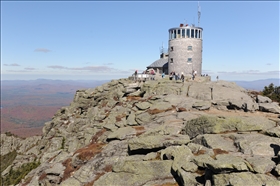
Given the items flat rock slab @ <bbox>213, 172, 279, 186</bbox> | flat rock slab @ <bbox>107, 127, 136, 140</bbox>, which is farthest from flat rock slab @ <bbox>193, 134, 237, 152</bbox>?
flat rock slab @ <bbox>107, 127, 136, 140</bbox>

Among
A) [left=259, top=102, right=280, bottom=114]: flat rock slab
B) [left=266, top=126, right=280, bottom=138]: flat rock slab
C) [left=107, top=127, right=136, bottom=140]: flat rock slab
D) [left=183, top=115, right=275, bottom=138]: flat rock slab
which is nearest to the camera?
[left=266, top=126, right=280, bottom=138]: flat rock slab

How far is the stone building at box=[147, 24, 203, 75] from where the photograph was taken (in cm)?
5125

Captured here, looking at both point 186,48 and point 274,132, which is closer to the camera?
point 274,132

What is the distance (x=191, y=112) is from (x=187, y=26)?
27493 mm

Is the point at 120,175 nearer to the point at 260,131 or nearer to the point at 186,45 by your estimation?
the point at 260,131

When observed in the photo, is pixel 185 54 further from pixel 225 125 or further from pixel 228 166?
pixel 228 166

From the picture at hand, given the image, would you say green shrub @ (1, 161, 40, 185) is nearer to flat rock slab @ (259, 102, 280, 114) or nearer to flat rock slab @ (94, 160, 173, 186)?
flat rock slab @ (94, 160, 173, 186)

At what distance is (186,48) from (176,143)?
3449 centimetres

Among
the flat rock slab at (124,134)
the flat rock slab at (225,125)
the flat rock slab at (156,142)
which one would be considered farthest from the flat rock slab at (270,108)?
the flat rock slab at (124,134)

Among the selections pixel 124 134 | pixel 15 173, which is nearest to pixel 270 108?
pixel 124 134

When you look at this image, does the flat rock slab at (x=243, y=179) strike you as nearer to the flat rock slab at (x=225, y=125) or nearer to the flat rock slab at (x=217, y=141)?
the flat rock slab at (x=217, y=141)

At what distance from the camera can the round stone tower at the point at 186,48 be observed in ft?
168

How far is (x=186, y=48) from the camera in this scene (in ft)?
169

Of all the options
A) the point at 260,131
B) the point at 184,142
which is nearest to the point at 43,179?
the point at 184,142
